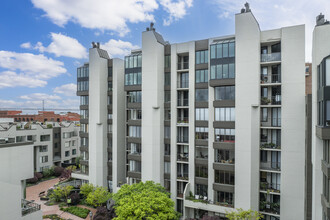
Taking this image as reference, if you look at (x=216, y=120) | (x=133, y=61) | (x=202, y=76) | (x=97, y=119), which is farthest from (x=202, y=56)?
(x=97, y=119)

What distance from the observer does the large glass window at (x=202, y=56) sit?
28.7 metres

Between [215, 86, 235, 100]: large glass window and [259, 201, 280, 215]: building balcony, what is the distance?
13.0 meters

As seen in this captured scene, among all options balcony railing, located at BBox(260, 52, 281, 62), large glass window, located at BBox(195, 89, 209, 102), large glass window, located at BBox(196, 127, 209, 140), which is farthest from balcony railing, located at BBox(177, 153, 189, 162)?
balcony railing, located at BBox(260, 52, 281, 62)

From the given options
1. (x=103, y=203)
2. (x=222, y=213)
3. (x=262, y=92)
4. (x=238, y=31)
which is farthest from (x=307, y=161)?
(x=103, y=203)

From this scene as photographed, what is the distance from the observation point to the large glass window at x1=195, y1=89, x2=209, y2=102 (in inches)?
1131

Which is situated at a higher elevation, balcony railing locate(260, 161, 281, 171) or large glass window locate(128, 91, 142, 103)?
large glass window locate(128, 91, 142, 103)

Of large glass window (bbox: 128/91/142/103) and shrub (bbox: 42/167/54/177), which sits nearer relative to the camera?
large glass window (bbox: 128/91/142/103)

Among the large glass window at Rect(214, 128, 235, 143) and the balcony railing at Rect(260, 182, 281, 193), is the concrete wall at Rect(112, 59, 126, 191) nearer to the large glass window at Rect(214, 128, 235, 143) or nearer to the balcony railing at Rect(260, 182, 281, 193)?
the large glass window at Rect(214, 128, 235, 143)

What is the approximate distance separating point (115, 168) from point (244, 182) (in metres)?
19.8

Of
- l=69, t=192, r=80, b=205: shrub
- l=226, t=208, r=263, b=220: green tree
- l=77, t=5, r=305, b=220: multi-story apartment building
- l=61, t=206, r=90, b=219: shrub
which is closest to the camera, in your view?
l=226, t=208, r=263, b=220: green tree

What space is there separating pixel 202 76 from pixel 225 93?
4103 millimetres

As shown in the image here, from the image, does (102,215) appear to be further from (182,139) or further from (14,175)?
(14,175)

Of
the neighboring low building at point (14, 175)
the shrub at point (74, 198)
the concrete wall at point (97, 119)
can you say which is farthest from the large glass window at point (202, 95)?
the shrub at point (74, 198)

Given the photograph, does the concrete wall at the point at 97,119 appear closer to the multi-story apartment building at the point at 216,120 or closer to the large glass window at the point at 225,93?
the multi-story apartment building at the point at 216,120
